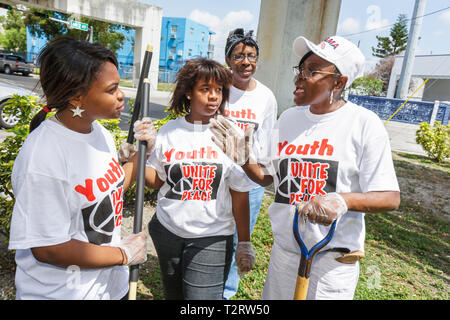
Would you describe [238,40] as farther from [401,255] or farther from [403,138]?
[403,138]

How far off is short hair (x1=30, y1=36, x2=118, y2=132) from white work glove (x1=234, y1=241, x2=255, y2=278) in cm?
134

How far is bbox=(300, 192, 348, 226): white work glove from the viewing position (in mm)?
1545

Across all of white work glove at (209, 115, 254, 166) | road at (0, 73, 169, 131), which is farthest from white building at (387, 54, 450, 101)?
white work glove at (209, 115, 254, 166)

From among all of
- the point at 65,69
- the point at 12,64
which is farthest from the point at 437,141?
the point at 12,64

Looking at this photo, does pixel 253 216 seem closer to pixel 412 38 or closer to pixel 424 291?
pixel 424 291

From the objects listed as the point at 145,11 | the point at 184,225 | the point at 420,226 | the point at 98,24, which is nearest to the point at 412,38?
the point at 420,226

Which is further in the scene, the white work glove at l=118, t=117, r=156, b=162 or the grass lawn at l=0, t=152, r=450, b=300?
the grass lawn at l=0, t=152, r=450, b=300

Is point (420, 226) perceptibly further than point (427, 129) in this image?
No

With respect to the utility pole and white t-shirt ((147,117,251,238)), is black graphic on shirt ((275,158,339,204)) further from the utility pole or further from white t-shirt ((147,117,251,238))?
the utility pole

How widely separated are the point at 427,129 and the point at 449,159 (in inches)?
62.8

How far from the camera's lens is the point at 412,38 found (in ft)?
57.6

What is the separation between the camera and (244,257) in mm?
2102

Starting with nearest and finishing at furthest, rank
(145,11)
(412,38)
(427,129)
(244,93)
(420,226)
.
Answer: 1. (244,93)
2. (420,226)
3. (427,129)
4. (412,38)
5. (145,11)

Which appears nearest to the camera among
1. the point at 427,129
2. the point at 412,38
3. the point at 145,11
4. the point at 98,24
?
the point at 427,129
